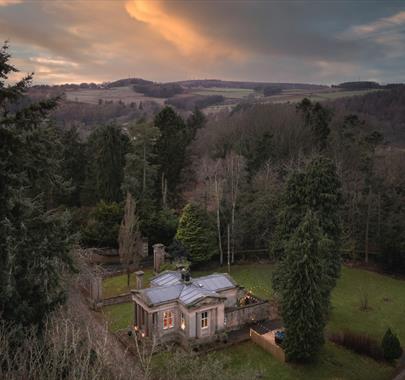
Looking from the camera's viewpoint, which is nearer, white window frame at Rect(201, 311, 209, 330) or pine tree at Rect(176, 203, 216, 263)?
white window frame at Rect(201, 311, 209, 330)

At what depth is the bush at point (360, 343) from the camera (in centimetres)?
2380

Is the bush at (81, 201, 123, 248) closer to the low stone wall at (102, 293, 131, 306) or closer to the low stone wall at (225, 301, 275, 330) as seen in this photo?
the low stone wall at (102, 293, 131, 306)

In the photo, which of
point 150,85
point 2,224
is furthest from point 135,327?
point 150,85

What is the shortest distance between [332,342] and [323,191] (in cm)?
920

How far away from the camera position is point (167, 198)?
4691cm

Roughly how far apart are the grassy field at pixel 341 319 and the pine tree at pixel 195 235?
1925mm

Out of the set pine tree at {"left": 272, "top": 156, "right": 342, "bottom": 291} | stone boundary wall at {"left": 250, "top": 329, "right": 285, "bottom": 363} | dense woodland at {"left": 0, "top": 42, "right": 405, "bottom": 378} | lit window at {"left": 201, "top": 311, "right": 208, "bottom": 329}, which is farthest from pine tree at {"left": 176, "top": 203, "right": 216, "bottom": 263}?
stone boundary wall at {"left": 250, "top": 329, "right": 285, "bottom": 363}

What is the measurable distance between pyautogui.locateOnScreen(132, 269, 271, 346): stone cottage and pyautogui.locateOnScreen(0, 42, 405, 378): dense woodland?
403 centimetres

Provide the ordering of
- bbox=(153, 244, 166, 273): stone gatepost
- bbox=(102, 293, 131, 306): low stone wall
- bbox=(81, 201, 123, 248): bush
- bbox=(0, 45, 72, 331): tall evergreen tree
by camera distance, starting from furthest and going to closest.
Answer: bbox=(81, 201, 123, 248): bush
bbox=(153, 244, 166, 273): stone gatepost
bbox=(102, 293, 131, 306): low stone wall
bbox=(0, 45, 72, 331): tall evergreen tree

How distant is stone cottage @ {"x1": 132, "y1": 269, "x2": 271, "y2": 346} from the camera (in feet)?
79.7

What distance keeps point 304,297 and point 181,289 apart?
7643 millimetres

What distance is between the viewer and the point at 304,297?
21.9 m

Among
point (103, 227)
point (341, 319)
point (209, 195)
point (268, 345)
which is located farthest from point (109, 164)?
point (341, 319)

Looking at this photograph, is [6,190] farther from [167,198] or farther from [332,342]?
[167,198]
